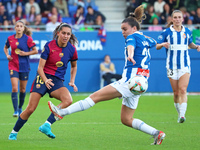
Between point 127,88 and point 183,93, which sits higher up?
point 127,88

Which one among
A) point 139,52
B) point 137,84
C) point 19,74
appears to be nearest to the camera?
point 137,84

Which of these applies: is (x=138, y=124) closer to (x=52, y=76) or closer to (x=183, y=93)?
(x=52, y=76)

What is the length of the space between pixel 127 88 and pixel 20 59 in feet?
19.3

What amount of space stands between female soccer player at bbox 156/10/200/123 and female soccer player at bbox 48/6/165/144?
3542 millimetres

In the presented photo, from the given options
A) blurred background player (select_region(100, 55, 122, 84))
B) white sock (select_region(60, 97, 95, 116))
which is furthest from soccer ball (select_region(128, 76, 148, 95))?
blurred background player (select_region(100, 55, 122, 84))

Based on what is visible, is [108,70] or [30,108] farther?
[108,70]

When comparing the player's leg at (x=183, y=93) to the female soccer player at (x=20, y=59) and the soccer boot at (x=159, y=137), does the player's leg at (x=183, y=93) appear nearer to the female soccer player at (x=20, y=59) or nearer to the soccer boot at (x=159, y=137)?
the soccer boot at (x=159, y=137)

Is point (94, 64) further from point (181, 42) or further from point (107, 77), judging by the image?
point (181, 42)

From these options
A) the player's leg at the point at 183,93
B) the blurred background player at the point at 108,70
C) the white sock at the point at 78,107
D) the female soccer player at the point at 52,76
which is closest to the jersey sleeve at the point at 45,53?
the female soccer player at the point at 52,76

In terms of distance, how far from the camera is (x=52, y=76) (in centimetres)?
770

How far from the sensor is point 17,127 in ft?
24.5

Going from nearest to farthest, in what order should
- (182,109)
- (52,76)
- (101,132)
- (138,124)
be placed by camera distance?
(138,124) → (52,76) → (101,132) → (182,109)

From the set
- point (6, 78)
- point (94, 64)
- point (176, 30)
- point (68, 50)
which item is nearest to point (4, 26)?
point (6, 78)

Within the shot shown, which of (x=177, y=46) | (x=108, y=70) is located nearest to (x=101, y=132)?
(x=177, y=46)
